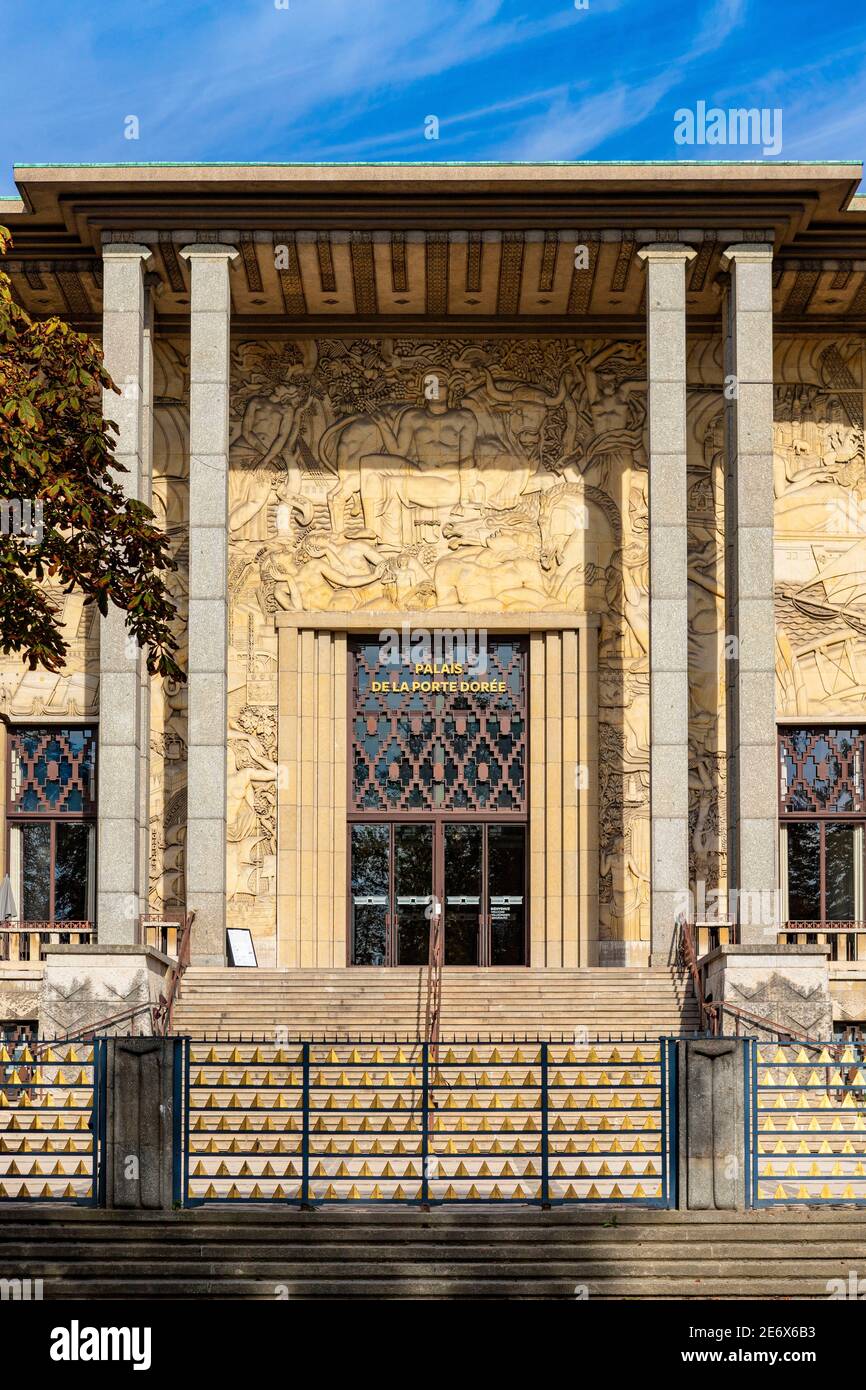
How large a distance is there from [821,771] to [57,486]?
570 inches

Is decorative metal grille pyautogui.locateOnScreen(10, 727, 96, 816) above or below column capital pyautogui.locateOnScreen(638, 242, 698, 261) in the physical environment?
below

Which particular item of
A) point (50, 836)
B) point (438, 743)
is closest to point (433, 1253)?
point (438, 743)

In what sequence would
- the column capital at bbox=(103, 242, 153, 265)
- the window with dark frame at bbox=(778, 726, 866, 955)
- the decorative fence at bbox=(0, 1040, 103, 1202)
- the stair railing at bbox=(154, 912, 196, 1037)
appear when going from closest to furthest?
the decorative fence at bbox=(0, 1040, 103, 1202) < the stair railing at bbox=(154, 912, 196, 1037) < the column capital at bbox=(103, 242, 153, 265) < the window with dark frame at bbox=(778, 726, 866, 955)

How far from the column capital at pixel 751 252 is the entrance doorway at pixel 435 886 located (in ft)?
25.4

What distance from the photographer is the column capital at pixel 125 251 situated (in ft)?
74.1

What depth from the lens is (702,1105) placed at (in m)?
12.1

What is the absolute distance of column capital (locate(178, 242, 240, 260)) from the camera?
22.8 meters

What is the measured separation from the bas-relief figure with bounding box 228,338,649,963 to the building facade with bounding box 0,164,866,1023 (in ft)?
0.14

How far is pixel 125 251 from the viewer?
2261 centimetres

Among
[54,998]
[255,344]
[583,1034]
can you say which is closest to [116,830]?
[54,998]

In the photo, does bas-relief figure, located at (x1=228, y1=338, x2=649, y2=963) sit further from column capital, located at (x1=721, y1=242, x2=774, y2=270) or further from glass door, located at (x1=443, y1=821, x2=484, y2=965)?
column capital, located at (x1=721, y1=242, x2=774, y2=270)

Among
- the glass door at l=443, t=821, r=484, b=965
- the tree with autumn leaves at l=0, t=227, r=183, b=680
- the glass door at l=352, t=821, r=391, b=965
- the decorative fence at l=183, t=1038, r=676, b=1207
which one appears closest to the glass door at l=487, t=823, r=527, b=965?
the glass door at l=443, t=821, r=484, b=965

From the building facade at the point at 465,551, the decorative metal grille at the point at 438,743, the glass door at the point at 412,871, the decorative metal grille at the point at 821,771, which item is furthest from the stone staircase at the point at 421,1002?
the decorative metal grille at the point at 821,771

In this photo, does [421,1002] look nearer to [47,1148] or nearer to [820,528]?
[47,1148]
